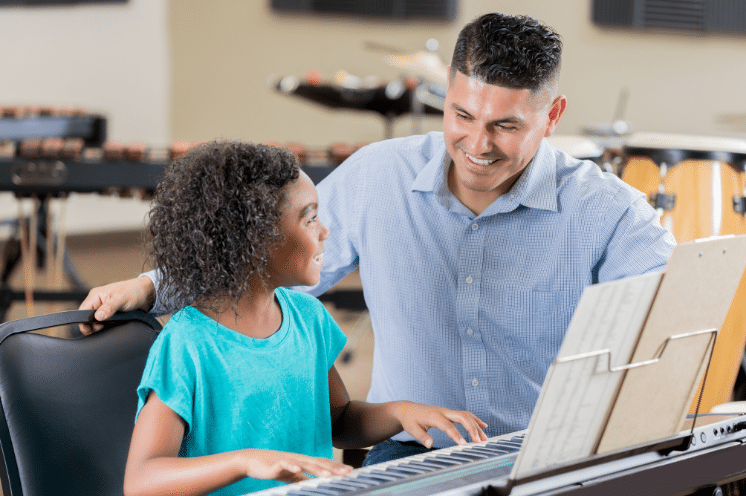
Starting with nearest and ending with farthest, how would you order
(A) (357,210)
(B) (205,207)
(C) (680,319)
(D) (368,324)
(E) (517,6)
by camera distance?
1. (C) (680,319)
2. (B) (205,207)
3. (A) (357,210)
4. (D) (368,324)
5. (E) (517,6)

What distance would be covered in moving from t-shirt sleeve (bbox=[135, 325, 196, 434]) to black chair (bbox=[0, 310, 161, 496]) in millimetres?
199

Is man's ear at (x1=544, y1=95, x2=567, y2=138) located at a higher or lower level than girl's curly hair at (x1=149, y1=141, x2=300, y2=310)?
higher

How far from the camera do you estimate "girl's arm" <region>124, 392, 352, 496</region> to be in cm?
87

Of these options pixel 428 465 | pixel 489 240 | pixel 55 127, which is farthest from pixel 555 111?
pixel 55 127

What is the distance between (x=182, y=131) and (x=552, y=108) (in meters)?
4.81

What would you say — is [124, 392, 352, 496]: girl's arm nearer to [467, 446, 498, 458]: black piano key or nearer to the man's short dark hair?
[467, 446, 498, 458]: black piano key

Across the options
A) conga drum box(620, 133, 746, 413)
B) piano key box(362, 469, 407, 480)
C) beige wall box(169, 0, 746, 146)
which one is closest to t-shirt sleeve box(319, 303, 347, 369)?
piano key box(362, 469, 407, 480)

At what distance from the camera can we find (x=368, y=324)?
395 centimetres

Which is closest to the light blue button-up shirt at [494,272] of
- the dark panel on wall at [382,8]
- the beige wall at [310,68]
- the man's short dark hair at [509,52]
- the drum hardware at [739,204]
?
the man's short dark hair at [509,52]

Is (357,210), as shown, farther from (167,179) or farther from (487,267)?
(167,179)

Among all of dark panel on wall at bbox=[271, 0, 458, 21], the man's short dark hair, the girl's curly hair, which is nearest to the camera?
the girl's curly hair

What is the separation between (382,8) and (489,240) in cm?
472

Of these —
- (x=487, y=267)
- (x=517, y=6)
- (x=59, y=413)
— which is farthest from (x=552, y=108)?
(x=517, y=6)

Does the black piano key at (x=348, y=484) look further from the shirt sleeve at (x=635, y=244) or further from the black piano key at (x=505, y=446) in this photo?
the shirt sleeve at (x=635, y=244)
